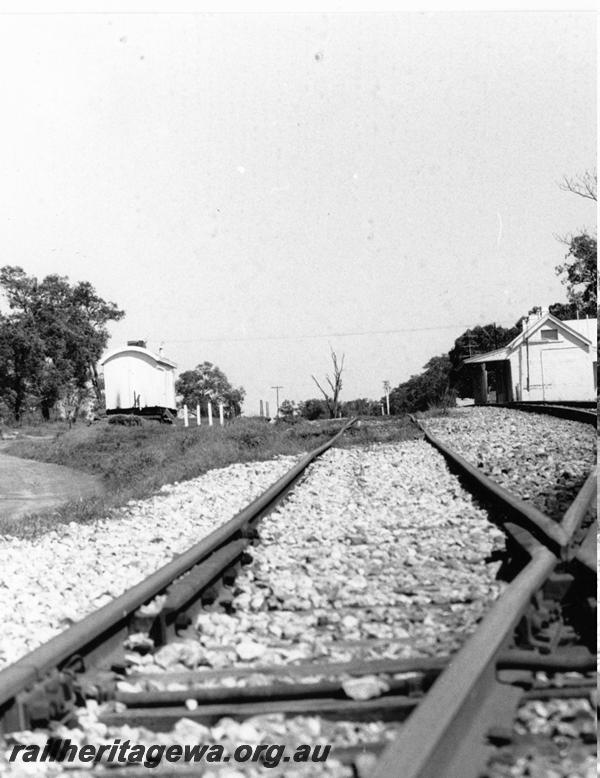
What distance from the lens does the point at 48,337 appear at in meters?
49.4

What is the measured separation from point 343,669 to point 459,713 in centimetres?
80

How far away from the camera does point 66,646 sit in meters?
2.94

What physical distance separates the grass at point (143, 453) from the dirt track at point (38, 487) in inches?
16.6

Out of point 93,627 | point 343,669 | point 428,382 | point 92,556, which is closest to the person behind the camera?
point 343,669

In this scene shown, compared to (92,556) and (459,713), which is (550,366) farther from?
(459,713)

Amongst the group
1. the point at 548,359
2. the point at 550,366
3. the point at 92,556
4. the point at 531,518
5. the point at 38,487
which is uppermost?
the point at 548,359

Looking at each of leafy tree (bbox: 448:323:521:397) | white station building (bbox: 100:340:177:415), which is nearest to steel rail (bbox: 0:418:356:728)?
white station building (bbox: 100:340:177:415)

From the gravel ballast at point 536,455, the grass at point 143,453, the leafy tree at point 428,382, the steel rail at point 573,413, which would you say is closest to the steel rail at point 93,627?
the gravel ballast at point 536,455

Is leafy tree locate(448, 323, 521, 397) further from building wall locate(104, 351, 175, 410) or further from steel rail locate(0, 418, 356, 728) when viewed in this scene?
steel rail locate(0, 418, 356, 728)

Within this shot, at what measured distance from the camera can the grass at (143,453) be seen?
332 inches

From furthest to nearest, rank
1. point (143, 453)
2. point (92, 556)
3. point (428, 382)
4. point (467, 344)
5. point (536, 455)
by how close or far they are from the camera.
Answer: point (428, 382), point (467, 344), point (143, 453), point (536, 455), point (92, 556)

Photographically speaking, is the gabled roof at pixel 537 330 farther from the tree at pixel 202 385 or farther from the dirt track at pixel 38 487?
the tree at pixel 202 385

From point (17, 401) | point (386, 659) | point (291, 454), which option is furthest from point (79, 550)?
point (17, 401)

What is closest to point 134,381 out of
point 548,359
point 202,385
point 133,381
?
point 133,381
